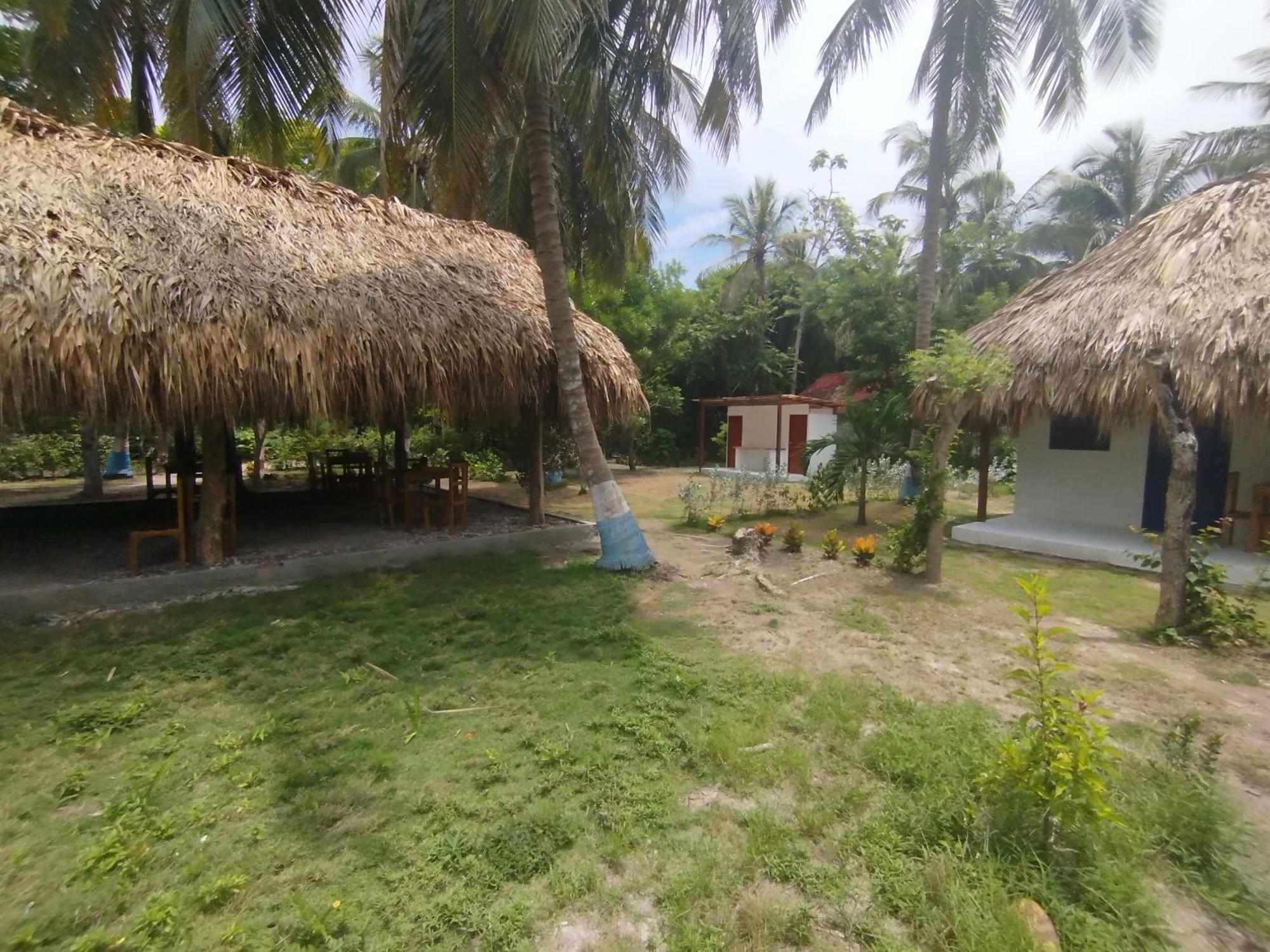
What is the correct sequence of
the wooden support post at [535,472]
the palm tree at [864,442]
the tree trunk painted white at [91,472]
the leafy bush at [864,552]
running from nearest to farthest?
the leafy bush at [864,552]
the wooden support post at [535,472]
the palm tree at [864,442]
the tree trunk painted white at [91,472]

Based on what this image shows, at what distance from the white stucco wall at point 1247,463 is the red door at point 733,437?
1290 centimetres

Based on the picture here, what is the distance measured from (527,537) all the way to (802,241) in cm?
2065

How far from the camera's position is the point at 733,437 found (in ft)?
66.5

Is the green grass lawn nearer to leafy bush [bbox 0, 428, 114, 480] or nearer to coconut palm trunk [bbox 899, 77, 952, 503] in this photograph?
coconut palm trunk [bbox 899, 77, 952, 503]

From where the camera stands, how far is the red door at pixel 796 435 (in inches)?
701

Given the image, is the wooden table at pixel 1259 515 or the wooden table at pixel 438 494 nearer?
the wooden table at pixel 1259 515

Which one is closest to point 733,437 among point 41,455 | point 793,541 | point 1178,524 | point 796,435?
point 796,435

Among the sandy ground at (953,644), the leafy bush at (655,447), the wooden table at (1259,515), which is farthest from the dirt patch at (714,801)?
the leafy bush at (655,447)

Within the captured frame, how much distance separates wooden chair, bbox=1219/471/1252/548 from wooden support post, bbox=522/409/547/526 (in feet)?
29.2

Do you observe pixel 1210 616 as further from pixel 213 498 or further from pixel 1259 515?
pixel 213 498

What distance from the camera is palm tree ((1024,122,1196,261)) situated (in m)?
18.8

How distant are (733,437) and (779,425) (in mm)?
4283

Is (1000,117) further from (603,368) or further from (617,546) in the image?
(617,546)

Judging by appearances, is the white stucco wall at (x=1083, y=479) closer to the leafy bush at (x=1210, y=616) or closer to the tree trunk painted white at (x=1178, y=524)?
the tree trunk painted white at (x=1178, y=524)
